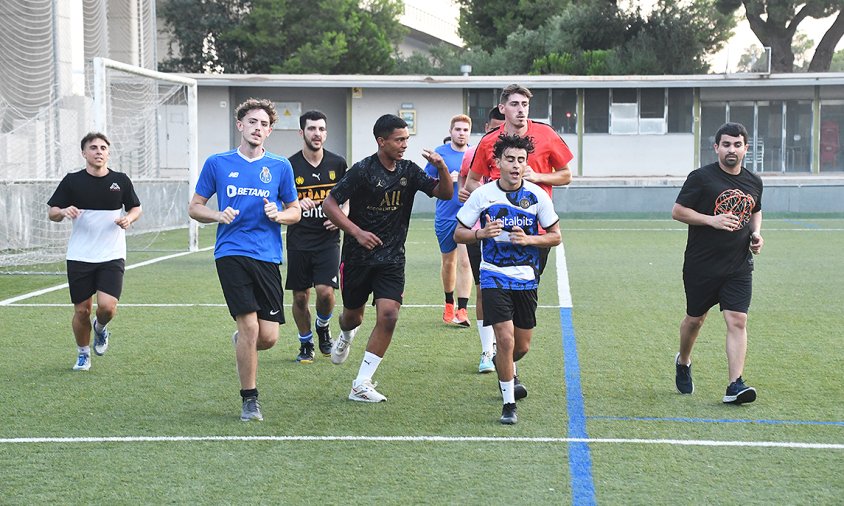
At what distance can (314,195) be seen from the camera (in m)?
9.25

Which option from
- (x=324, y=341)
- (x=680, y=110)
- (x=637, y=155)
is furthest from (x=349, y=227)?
(x=680, y=110)

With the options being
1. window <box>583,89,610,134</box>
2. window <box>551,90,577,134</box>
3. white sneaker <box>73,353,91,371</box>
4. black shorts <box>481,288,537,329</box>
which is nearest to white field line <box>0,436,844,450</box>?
black shorts <box>481,288,537,329</box>

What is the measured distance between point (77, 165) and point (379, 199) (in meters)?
14.3

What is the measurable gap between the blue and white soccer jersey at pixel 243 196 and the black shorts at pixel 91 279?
2018 mm

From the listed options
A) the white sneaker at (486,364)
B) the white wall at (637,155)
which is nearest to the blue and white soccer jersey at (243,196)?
the white sneaker at (486,364)

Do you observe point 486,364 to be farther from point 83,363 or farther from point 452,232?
point 83,363

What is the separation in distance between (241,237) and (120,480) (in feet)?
6.26

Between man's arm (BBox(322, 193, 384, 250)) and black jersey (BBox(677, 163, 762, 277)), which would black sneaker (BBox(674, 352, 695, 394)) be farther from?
man's arm (BBox(322, 193, 384, 250))

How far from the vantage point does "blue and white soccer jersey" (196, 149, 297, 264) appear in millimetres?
7008

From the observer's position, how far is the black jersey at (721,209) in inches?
294

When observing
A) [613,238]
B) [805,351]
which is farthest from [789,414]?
[613,238]

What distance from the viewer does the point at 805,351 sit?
9500 millimetres

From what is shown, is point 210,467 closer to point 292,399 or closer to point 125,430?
point 125,430

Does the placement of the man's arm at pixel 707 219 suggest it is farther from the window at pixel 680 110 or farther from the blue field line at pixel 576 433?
the window at pixel 680 110
